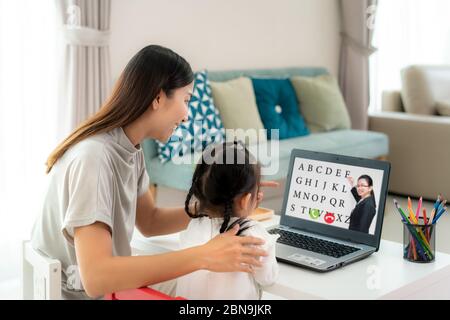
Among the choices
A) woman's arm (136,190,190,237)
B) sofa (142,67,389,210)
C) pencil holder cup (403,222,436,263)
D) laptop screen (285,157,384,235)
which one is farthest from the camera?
sofa (142,67,389,210)

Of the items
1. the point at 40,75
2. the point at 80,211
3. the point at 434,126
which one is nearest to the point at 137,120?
the point at 80,211

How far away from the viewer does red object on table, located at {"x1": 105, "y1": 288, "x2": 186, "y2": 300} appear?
1.26 meters

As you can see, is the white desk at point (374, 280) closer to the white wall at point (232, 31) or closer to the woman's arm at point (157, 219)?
the woman's arm at point (157, 219)

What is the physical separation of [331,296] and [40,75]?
7.28ft

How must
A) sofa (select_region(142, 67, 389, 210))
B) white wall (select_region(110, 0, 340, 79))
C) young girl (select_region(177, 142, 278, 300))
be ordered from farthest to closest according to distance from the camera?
white wall (select_region(110, 0, 340, 79)), sofa (select_region(142, 67, 389, 210)), young girl (select_region(177, 142, 278, 300))

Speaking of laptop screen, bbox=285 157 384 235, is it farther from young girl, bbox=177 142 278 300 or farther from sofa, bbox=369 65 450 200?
sofa, bbox=369 65 450 200

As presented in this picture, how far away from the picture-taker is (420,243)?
1.48 m

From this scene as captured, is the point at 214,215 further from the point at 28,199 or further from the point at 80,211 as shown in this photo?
the point at 28,199

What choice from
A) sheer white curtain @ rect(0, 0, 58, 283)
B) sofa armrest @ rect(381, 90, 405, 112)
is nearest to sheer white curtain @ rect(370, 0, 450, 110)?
sofa armrest @ rect(381, 90, 405, 112)

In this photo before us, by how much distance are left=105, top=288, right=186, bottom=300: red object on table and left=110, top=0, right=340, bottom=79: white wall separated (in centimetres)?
229

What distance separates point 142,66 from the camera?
147cm

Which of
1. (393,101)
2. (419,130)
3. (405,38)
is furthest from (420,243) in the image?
(405,38)

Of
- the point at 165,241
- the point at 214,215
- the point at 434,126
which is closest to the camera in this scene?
the point at 214,215

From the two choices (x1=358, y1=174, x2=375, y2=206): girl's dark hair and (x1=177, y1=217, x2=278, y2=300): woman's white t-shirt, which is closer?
(x1=177, y1=217, x2=278, y2=300): woman's white t-shirt
